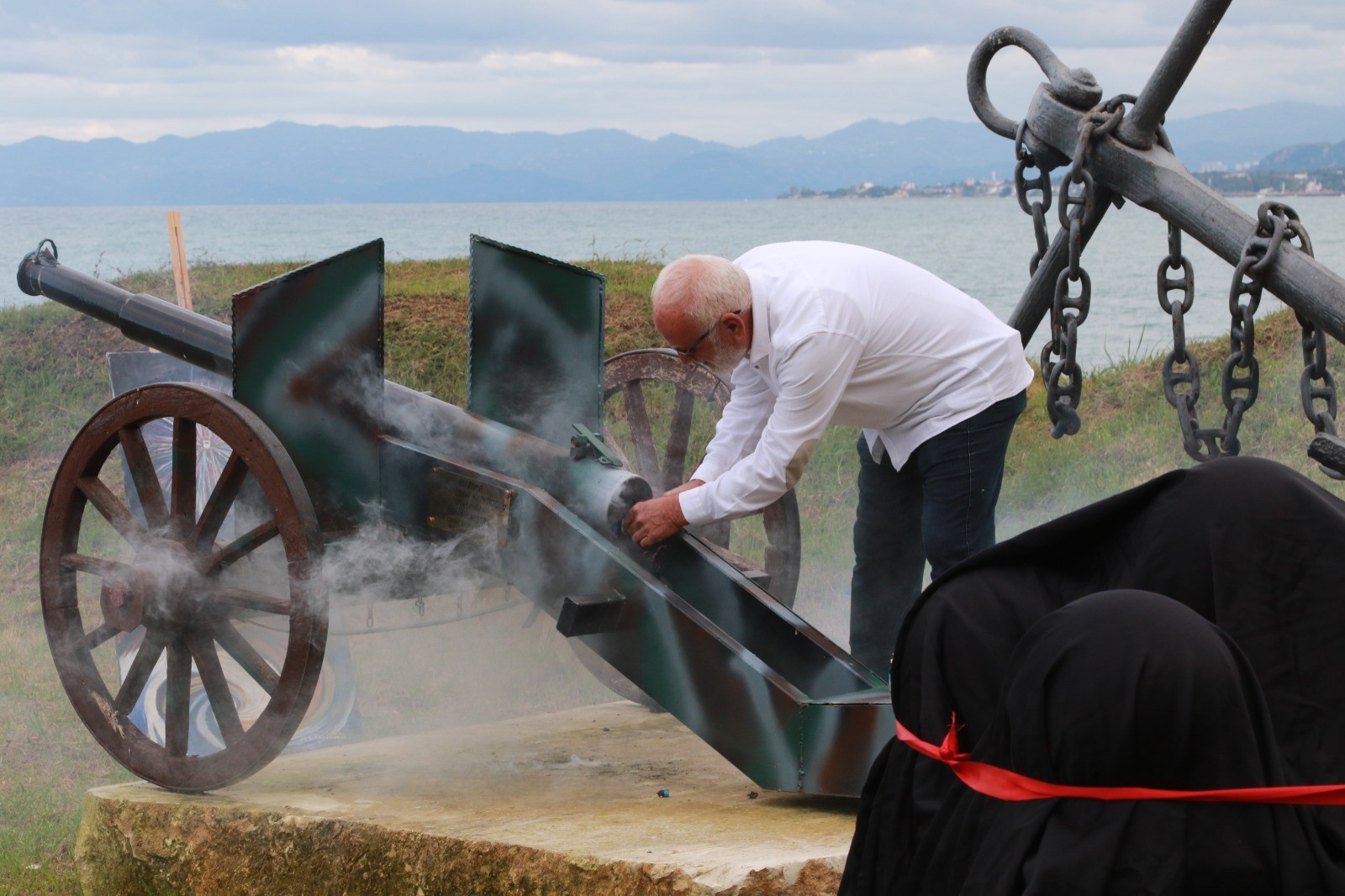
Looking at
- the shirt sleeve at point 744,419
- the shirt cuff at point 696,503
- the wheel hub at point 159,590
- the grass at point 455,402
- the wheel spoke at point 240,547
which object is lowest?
the grass at point 455,402

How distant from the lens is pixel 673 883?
2.87 m

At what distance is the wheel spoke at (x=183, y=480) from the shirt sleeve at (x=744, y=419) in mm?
1416

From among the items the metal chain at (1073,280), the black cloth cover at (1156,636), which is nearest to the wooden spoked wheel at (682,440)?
the metal chain at (1073,280)

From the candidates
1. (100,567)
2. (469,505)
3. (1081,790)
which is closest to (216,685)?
(100,567)

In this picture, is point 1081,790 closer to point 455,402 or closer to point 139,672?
point 139,672

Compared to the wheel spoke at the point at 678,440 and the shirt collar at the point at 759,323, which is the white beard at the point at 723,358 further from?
the wheel spoke at the point at 678,440

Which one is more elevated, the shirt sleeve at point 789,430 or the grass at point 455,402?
the shirt sleeve at point 789,430

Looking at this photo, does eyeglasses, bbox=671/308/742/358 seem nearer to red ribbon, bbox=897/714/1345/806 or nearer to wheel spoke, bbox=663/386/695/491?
wheel spoke, bbox=663/386/695/491

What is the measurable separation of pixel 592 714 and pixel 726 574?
1.21 m

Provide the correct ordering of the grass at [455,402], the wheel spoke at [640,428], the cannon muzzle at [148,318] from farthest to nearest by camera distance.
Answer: the grass at [455,402], the wheel spoke at [640,428], the cannon muzzle at [148,318]

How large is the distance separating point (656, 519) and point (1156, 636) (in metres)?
2.02

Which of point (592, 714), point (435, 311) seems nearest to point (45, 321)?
point (435, 311)

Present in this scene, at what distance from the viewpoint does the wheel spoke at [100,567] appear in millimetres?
3641

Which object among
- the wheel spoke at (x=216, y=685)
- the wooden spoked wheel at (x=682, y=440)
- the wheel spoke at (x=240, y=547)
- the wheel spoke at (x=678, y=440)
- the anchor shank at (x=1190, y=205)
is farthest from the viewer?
the wheel spoke at (x=678, y=440)
